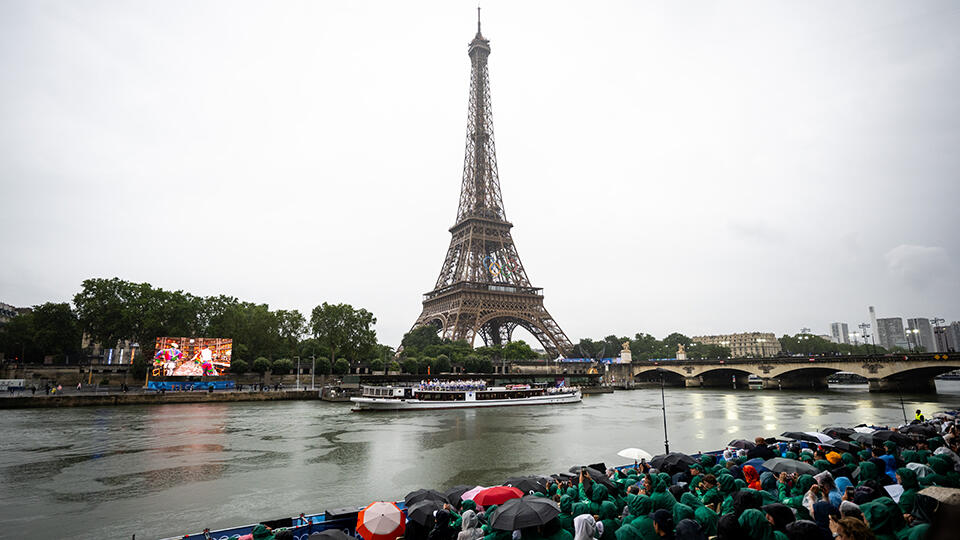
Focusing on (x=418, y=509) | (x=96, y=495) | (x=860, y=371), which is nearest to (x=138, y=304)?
(x=96, y=495)

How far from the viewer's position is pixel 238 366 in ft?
211

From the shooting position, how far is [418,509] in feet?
32.2

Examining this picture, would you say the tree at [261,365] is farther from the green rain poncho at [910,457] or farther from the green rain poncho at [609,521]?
the green rain poncho at [910,457]

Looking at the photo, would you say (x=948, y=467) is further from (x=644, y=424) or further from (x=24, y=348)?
(x=24, y=348)

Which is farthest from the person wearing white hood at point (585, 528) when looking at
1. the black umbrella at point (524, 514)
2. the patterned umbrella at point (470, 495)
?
the patterned umbrella at point (470, 495)

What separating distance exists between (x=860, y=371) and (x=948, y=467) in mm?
67967

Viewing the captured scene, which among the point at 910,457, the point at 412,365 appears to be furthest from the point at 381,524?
the point at 412,365

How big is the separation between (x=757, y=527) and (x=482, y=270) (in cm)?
7878

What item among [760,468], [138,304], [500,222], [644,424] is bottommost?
[644,424]

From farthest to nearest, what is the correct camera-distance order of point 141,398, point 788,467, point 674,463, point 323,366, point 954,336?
point 954,336
point 323,366
point 141,398
point 674,463
point 788,467

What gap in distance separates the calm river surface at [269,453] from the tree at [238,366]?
1670cm

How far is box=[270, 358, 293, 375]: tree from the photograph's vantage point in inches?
2591

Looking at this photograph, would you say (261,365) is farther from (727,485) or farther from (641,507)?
(641,507)

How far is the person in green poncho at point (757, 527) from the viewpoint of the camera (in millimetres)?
7207
